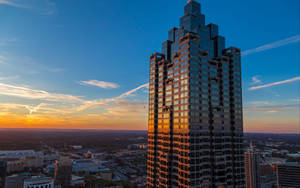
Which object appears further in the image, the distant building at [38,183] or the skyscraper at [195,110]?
the distant building at [38,183]

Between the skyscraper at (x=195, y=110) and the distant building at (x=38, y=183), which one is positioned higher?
the skyscraper at (x=195, y=110)

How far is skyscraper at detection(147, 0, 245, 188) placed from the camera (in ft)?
364

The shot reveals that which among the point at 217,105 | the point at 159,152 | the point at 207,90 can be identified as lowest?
the point at 159,152

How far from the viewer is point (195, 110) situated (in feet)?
371

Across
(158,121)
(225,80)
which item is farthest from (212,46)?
(158,121)

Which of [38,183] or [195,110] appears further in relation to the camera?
[38,183]

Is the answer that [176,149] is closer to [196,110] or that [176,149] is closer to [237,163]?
[196,110]

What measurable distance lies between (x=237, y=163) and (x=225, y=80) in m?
46.9

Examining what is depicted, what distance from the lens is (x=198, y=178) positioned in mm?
106000

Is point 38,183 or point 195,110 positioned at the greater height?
point 195,110

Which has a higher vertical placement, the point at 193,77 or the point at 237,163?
the point at 193,77

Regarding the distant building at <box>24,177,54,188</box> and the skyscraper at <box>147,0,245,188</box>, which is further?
the distant building at <box>24,177,54,188</box>

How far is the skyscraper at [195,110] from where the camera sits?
111000 millimetres

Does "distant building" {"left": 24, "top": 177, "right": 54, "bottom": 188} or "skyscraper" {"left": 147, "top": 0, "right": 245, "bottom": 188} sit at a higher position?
"skyscraper" {"left": 147, "top": 0, "right": 245, "bottom": 188}
